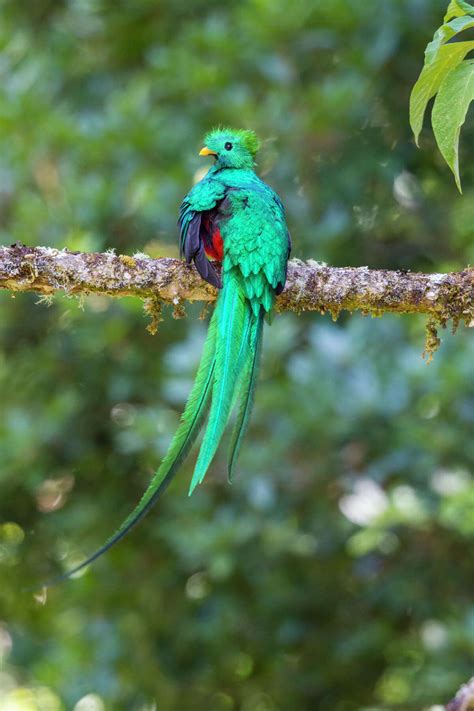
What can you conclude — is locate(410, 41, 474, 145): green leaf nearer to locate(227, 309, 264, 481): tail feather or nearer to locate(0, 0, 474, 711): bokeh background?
locate(227, 309, 264, 481): tail feather

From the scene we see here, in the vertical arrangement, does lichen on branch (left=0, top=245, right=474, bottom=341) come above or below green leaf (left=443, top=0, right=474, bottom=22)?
above

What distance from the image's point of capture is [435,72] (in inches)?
57.0

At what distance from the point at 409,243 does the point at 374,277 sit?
7.54 ft

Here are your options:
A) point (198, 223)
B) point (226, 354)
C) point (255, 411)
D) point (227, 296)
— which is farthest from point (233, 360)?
point (255, 411)

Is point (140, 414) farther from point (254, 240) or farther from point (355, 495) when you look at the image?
point (254, 240)

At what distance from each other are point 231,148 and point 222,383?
0.93 meters

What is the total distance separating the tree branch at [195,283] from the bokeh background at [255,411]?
141 centimetres

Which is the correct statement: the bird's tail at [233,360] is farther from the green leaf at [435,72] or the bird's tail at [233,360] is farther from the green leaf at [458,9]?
the green leaf at [458,9]

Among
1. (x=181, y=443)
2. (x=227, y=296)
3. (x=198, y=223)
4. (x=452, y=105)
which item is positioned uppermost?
(x=198, y=223)

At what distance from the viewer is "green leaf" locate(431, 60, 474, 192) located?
1.42 metres

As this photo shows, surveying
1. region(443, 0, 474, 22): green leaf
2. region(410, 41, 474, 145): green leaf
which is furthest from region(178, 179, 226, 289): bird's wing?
region(443, 0, 474, 22): green leaf

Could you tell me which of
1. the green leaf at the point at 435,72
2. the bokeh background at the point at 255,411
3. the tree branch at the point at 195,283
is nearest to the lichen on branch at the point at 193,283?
the tree branch at the point at 195,283

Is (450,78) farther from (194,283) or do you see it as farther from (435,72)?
(194,283)

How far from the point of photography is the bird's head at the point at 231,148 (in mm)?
2625
